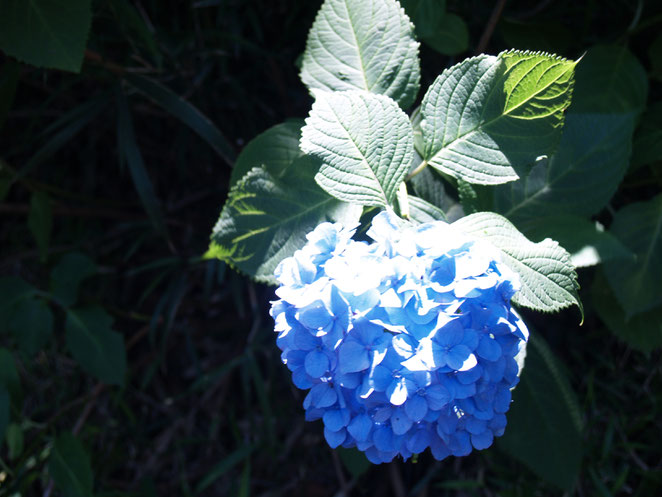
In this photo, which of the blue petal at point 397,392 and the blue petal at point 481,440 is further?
the blue petal at point 481,440

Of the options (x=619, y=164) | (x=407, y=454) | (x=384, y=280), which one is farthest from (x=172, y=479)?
(x=619, y=164)

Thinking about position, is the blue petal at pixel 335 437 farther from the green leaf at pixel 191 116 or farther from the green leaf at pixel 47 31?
the green leaf at pixel 47 31

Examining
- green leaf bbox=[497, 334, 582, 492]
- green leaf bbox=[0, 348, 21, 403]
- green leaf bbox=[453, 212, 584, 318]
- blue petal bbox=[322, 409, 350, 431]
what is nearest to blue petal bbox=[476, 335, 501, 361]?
green leaf bbox=[453, 212, 584, 318]

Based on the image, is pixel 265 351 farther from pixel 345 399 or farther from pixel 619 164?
pixel 619 164

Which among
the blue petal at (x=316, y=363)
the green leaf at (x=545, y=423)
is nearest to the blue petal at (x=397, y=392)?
the blue petal at (x=316, y=363)

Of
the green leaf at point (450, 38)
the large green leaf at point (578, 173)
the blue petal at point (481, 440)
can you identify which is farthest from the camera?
the green leaf at point (450, 38)

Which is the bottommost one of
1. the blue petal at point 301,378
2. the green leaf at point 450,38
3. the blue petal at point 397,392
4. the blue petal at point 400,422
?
the blue petal at point 301,378

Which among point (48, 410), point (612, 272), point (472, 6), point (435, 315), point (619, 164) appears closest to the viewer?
point (435, 315)

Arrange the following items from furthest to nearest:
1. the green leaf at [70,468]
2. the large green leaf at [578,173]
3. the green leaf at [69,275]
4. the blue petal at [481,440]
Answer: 1. the green leaf at [69,275]
2. the green leaf at [70,468]
3. the large green leaf at [578,173]
4. the blue petal at [481,440]

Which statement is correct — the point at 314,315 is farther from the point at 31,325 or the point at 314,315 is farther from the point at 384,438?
the point at 31,325
